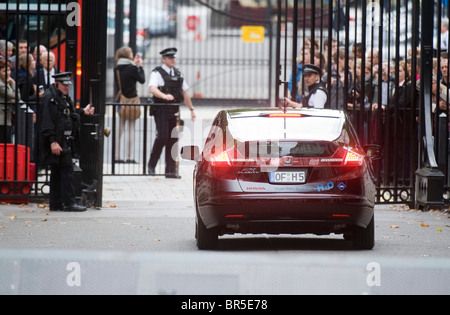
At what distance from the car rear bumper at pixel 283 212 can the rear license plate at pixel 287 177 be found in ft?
0.39

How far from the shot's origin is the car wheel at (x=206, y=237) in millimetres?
9484

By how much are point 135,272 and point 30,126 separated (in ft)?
36.9

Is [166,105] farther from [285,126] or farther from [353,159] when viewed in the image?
[353,159]

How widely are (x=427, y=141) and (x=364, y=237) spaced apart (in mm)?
4526


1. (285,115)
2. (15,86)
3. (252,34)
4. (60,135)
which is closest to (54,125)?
(60,135)

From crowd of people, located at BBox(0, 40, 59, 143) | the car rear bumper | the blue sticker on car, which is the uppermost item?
crowd of people, located at BBox(0, 40, 59, 143)

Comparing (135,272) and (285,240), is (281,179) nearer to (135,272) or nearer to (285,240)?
(285,240)

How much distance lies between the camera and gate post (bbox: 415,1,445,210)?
44.4 ft

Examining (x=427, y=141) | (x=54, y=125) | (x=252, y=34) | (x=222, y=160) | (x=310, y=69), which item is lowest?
(x=222, y=160)

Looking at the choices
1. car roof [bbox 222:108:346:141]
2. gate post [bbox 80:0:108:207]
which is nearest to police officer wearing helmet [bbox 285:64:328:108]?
gate post [bbox 80:0:108:207]

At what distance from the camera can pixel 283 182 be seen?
30.0ft

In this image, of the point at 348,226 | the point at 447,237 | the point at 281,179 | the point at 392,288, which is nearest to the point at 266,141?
the point at 281,179

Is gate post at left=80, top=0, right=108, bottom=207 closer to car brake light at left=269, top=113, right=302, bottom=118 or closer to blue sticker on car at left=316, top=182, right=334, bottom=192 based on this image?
car brake light at left=269, top=113, right=302, bottom=118

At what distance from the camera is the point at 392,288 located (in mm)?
4199
